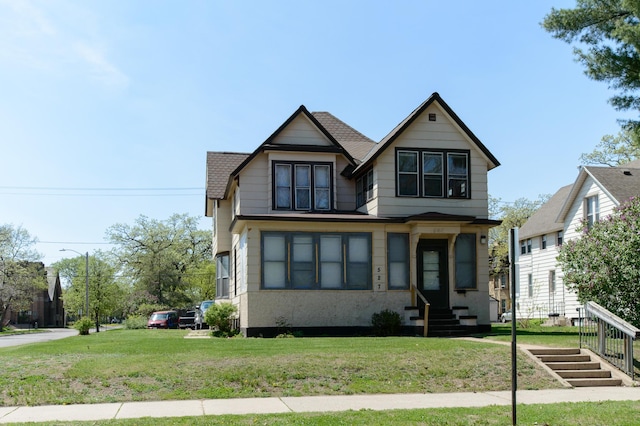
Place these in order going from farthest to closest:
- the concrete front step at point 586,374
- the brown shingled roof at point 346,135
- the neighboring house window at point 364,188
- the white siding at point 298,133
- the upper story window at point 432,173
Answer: the brown shingled roof at point 346,135 < the white siding at point 298,133 < the neighboring house window at point 364,188 < the upper story window at point 432,173 < the concrete front step at point 586,374

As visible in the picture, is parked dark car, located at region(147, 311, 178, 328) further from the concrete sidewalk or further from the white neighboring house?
the concrete sidewalk

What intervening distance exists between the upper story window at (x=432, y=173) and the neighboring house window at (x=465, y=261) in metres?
1.57

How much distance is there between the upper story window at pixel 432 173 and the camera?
2411 cm

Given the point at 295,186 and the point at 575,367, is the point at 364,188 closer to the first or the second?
the point at 295,186

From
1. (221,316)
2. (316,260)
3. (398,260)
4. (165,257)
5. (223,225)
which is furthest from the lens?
(165,257)

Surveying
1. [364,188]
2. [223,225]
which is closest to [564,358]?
[364,188]

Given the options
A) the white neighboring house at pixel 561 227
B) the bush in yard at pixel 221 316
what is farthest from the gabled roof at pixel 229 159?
the white neighboring house at pixel 561 227

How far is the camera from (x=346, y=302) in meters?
23.1

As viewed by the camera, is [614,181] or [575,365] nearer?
[575,365]

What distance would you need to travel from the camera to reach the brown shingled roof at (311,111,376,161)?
28594 mm

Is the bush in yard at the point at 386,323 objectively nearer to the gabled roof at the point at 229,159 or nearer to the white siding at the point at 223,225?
the gabled roof at the point at 229,159

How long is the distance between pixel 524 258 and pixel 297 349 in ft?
97.8

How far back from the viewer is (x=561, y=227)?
37812mm

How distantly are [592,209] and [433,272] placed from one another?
41.3 feet
